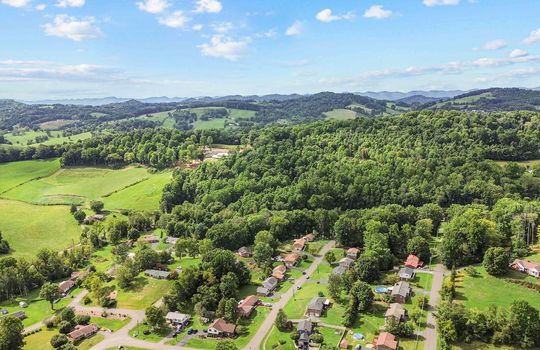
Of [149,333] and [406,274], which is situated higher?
[406,274]

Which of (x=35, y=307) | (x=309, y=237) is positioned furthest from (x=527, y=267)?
(x=35, y=307)

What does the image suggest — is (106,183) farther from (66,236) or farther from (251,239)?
(251,239)

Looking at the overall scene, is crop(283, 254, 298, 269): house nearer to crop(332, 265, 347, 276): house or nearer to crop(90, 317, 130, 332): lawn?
crop(332, 265, 347, 276): house

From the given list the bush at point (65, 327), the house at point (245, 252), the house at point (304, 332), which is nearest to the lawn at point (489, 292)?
the house at point (304, 332)

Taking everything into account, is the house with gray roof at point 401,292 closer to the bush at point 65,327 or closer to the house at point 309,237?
the house at point 309,237

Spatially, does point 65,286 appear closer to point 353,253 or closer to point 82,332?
point 82,332

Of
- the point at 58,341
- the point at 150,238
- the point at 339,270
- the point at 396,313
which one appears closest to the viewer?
the point at 58,341

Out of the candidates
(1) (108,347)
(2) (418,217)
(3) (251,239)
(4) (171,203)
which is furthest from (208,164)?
(1) (108,347)
